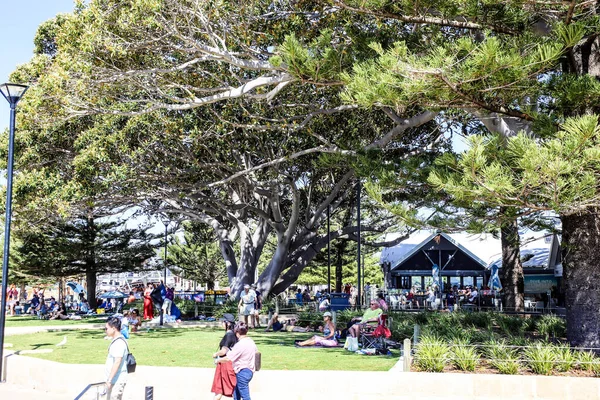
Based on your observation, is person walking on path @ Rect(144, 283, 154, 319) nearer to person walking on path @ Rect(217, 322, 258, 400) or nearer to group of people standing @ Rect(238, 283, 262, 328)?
group of people standing @ Rect(238, 283, 262, 328)

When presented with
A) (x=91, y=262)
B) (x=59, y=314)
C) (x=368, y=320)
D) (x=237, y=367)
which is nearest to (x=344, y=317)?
(x=368, y=320)

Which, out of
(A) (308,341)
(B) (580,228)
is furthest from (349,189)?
(B) (580,228)

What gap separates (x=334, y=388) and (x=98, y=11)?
11.6 m

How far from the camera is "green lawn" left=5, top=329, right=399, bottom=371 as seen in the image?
40.1 feet

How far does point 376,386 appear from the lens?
32.7 ft

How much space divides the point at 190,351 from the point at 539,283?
21.9 meters

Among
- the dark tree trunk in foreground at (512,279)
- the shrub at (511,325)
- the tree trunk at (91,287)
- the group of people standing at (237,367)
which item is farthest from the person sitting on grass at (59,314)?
the group of people standing at (237,367)

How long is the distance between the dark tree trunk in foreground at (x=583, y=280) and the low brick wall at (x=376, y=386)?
275 centimetres

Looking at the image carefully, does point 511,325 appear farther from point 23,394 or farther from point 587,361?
point 23,394

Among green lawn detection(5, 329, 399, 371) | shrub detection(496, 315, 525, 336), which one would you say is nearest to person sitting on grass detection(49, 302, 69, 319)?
green lawn detection(5, 329, 399, 371)

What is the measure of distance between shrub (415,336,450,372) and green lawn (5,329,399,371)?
1003mm

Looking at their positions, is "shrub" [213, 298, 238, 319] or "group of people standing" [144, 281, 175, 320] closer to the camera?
"group of people standing" [144, 281, 175, 320]

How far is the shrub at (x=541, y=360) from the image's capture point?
33.7 feet

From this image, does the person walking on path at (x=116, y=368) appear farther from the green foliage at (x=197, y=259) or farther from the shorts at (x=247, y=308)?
the green foliage at (x=197, y=259)
